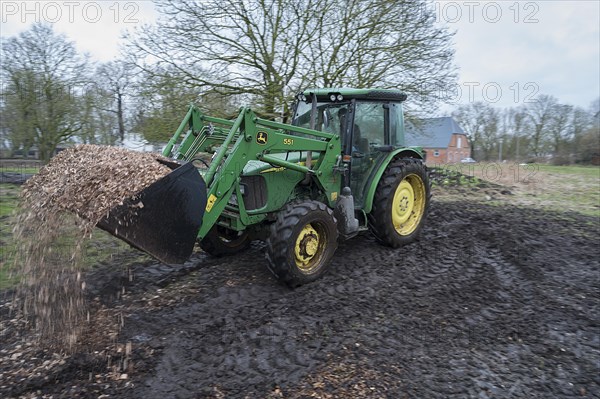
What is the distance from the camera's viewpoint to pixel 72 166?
3.80 m

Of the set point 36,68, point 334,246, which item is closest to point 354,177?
point 334,246

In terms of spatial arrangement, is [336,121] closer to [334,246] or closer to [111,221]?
[334,246]

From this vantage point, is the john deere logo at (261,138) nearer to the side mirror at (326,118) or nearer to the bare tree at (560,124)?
the side mirror at (326,118)

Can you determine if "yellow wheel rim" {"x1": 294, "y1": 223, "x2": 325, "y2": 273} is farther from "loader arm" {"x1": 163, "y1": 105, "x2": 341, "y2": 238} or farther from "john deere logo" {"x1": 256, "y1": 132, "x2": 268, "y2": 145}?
"john deere logo" {"x1": 256, "y1": 132, "x2": 268, "y2": 145}

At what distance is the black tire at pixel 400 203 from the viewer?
5.66 m

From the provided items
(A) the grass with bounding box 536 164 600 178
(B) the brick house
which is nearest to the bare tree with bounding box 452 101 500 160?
(B) the brick house

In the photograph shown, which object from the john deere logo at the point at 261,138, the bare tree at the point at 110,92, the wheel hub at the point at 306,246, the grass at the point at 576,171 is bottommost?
the wheel hub at the point at 306,246

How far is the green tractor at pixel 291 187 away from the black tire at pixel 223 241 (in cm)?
1

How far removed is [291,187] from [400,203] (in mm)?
1810

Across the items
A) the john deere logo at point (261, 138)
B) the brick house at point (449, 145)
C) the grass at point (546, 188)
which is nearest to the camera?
the john deere logo at point (261, 138)

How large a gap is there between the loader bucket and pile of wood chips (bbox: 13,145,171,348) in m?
0.08

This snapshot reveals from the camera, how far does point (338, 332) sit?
12.2 ft

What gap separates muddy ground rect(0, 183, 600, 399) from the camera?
298cm

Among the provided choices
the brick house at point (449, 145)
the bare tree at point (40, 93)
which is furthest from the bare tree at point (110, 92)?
the brick house at point (449, 145)
